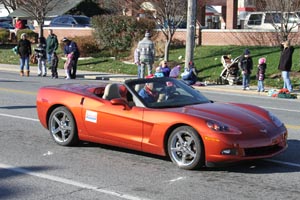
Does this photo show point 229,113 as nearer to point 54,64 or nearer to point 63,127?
point 63,127

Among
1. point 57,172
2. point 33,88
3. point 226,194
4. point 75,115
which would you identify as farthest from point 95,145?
point 33,88

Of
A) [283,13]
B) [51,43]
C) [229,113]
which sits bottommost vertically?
[229,113]

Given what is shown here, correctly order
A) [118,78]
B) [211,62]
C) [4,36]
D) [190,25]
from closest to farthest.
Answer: [190,25]
[118,78]
[211,62]
[4,36]

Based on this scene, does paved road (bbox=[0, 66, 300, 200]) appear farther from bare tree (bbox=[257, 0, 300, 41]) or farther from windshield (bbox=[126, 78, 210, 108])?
bare tree (bbox=[257, 0, 300, 41])

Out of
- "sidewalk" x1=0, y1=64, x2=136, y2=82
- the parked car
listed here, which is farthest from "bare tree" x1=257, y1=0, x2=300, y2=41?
the parked car

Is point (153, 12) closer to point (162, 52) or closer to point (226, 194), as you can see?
point (162, 52)

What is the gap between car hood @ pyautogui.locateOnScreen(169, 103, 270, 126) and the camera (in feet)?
25.4

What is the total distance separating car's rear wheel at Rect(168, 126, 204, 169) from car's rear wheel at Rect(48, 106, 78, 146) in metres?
1.92

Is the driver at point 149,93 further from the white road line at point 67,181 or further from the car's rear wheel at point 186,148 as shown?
the white road line at point 67,181

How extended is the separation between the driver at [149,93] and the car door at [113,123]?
258mm

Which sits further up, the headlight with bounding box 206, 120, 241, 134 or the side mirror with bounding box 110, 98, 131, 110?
the side mirror with bounding box 110, 98, 131, 110

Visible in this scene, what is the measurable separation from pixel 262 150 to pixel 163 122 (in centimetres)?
136

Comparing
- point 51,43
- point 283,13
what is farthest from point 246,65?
point 51,43

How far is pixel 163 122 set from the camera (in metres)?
7.92
